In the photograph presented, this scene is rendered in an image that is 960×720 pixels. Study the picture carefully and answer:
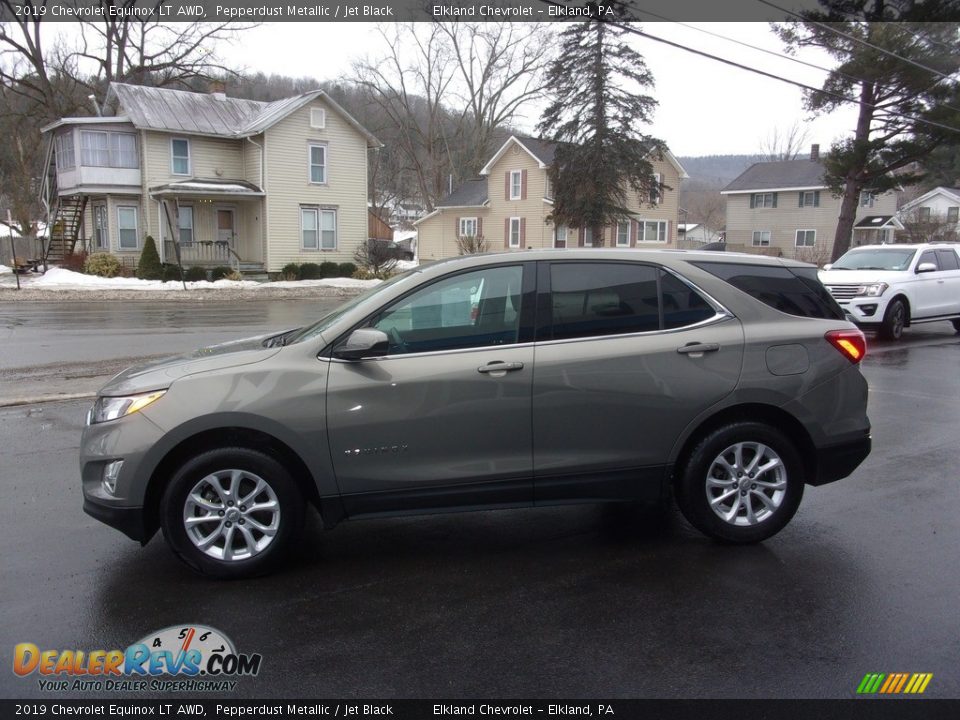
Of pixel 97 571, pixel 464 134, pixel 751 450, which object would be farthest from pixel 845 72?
pixel 464 134

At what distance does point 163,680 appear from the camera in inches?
136

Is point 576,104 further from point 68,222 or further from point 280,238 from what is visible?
point 68,222

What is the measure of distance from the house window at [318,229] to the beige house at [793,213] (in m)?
31.3

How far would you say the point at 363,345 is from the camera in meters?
4.32

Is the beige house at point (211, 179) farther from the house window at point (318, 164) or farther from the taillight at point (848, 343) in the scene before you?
the taillight at point (848, 343)

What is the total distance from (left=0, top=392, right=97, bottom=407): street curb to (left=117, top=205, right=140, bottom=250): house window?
1142 inches

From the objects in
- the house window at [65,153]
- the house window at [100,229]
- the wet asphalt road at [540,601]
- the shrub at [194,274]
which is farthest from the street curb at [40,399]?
the house window at [65,153]

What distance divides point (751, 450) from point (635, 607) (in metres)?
1.35

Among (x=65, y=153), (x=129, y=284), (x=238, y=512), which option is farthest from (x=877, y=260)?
(x=65, y=153)

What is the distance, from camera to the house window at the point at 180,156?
35.5 m

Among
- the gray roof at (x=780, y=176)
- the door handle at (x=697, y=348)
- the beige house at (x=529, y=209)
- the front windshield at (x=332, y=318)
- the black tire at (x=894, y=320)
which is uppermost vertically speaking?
the gray roof at (x=780, y=176)

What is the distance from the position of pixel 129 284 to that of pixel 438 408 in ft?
98.0

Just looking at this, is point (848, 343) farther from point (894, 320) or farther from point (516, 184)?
point (516, 184)

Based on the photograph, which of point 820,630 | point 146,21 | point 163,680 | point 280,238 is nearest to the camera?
point 163,680
